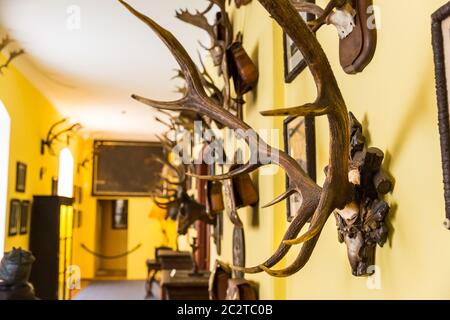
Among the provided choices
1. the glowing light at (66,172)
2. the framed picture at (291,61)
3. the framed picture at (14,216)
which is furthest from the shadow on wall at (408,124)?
the glowing light at (66,172)

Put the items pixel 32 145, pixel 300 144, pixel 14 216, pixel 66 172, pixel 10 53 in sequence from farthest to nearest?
pixel 66 172 → pixel 32 145 → pixel 14 216 → pixel 10 53 → pixel 300 144

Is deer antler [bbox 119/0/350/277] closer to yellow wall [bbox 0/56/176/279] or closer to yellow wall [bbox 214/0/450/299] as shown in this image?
yellow wall [bbox 214/0/450/299]

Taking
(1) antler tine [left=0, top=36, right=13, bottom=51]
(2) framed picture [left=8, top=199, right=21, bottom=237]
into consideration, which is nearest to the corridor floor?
(2) framed picture [left=8, top=199, right=21, bottom=237]

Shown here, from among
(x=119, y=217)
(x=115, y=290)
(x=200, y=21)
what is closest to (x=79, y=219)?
(x=115, y=290)

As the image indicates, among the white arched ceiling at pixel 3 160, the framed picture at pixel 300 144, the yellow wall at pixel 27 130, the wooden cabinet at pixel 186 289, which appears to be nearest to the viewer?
the framed picture at pixel 300 144

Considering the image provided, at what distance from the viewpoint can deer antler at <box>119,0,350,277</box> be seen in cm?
77

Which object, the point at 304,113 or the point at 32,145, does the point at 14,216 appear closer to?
the point at 32,145

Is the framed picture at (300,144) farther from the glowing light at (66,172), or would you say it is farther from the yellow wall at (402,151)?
the glowing light at (66,172)

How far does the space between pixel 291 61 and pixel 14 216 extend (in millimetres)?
3399

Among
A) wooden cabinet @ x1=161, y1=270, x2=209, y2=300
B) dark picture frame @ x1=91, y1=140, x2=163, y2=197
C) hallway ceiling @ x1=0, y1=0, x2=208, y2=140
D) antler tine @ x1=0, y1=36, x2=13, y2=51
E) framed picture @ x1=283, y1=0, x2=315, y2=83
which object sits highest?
hallway ceiling @ x1=0, y1=0, x2=208, y2=140

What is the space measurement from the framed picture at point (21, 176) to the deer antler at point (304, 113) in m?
3.53

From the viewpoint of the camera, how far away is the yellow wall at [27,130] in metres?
3.80

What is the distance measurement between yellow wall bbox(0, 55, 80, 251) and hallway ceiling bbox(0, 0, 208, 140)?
0.16 metres

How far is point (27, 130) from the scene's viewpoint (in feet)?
14.4
